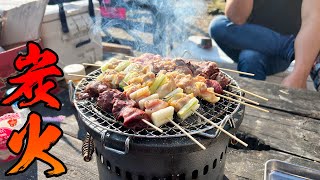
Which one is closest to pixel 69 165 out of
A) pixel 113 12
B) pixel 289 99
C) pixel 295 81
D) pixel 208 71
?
pixel 208 71

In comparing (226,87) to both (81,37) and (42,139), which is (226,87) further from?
(81,37)

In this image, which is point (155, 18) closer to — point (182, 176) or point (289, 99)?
point (289, 99)

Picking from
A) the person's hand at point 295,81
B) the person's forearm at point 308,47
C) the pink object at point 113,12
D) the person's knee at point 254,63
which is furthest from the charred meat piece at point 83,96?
the pink object at point 113,12

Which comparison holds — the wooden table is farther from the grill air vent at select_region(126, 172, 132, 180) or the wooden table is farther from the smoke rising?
the smoke rising

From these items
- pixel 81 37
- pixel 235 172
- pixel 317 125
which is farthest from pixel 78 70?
pixel 317 125

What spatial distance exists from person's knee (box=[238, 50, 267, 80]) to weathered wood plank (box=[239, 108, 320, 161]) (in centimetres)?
151

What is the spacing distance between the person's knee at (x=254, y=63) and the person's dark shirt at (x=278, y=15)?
64cm

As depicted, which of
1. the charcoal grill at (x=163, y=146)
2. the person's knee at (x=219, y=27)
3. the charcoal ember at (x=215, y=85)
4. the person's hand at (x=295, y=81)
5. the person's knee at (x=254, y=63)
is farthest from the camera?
the person's knee at (x=219, y=27)

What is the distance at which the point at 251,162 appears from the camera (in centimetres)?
244

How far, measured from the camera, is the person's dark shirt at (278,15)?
14.8ft

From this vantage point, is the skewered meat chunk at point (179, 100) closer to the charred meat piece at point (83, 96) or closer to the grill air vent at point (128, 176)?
the grill air vent at point (128, 176)

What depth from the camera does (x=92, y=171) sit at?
2408 mm

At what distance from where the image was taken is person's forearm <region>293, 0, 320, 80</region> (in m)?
3.67

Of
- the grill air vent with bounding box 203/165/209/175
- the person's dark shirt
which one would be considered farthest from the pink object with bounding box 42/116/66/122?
the person's dark shirt
